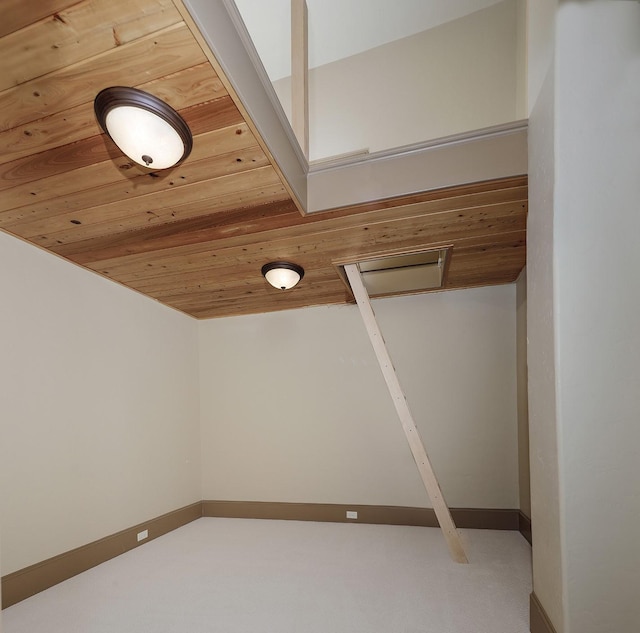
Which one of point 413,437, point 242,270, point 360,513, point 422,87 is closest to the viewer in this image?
point 413,437

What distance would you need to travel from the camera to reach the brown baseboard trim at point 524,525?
9.47 ft

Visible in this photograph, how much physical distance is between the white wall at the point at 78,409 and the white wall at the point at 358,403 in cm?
57

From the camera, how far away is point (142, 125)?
146 cm

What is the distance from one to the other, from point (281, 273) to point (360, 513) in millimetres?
2332

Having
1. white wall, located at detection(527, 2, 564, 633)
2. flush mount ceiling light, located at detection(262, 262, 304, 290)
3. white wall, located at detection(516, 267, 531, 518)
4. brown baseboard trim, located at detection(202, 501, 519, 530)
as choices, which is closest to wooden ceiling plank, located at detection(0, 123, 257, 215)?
flush mount ceiling light, located at detection(262, 262, 304, 290)

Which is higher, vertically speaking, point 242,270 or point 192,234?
point 192,234

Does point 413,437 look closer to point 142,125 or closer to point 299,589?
point 299,589

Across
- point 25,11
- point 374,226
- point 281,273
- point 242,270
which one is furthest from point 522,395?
point 25,11

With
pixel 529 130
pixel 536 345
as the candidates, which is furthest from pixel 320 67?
pixel 536 345

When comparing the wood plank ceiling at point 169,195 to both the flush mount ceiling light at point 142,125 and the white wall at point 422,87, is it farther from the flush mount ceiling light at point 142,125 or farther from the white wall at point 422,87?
the white wall at point 422,87

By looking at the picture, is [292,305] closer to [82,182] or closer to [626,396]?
[82,182]

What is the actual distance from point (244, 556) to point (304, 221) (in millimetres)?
2426

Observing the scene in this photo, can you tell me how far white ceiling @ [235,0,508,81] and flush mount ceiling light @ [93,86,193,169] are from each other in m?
2.65

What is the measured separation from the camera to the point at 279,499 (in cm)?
376
